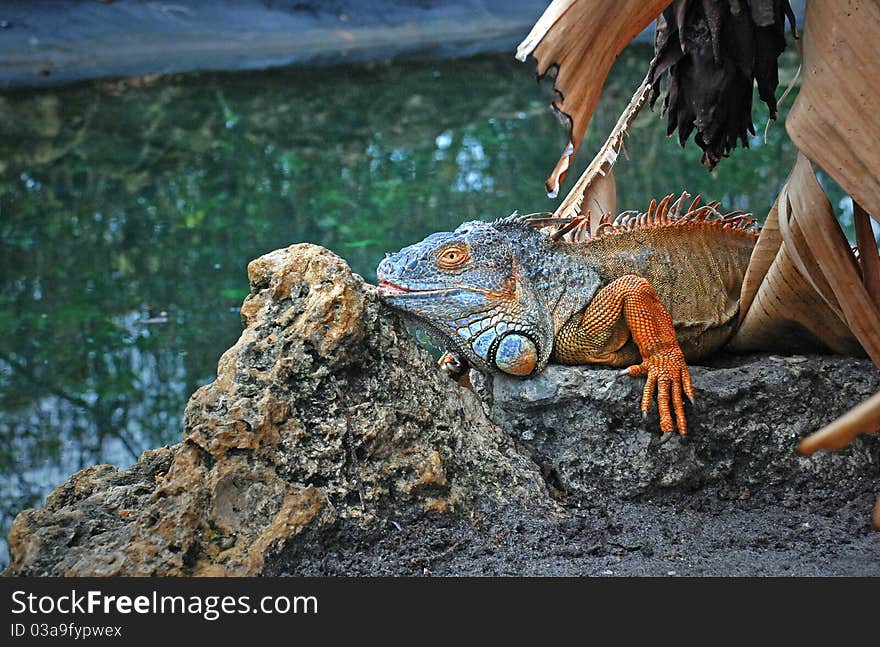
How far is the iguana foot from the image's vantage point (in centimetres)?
279

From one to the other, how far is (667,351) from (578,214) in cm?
79

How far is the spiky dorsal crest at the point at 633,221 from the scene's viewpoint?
304cm

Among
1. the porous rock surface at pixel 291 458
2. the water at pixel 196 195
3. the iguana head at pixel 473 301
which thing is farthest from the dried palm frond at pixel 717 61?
the water at pixel 196 195

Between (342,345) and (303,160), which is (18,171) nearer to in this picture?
(303,160)

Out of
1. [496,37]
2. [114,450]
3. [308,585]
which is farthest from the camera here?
[496,37]

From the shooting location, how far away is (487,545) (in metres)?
2.60

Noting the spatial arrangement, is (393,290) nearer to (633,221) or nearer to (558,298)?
(558,298)

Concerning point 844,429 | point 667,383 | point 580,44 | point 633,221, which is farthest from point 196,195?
point 844,429

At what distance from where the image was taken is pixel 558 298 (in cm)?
295

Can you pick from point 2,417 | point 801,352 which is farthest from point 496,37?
point 801,352

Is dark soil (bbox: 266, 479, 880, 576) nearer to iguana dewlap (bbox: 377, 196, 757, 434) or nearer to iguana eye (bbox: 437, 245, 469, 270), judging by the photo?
iguana dewlap (bbox: 377, 196, 757, 434)

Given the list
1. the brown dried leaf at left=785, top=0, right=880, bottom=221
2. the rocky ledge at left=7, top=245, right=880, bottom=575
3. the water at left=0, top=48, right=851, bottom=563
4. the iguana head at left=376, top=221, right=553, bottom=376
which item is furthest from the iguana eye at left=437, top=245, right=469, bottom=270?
the water at left=0, top=48, right=851, bottom=563

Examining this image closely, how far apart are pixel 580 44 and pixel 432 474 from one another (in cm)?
115

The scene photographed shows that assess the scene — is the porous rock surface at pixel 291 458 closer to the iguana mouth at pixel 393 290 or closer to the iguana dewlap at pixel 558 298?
the iguana mouth at pixel 393 290
